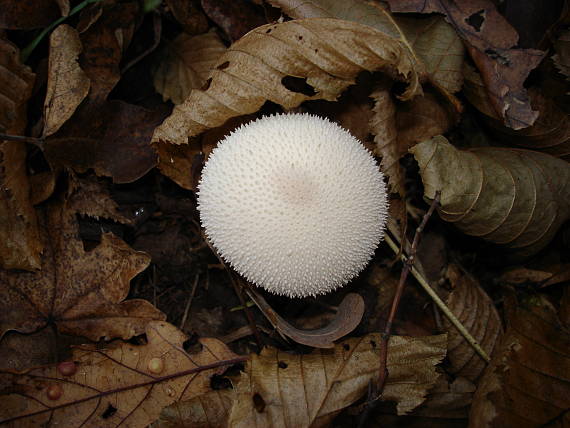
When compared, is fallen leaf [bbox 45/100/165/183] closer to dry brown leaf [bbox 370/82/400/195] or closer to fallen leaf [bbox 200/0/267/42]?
fallen leaf [bbox 200/0/267/42]

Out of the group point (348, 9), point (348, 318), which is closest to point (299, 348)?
point (348, 318)

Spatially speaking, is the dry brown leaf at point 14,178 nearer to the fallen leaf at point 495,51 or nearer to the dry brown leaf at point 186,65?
the dry brown leaf at point 186,65

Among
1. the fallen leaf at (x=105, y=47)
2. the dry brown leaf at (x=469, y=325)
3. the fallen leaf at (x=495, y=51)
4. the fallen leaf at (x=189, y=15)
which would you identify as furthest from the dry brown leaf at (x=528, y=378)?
the fallen leaf at (x=105, y=47)

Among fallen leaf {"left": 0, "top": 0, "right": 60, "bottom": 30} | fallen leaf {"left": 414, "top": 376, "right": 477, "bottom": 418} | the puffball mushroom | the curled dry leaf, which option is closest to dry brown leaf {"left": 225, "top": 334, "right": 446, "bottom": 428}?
fallen leaf {"left": 414, "top": 376, "right": 477, "bottom": 418}

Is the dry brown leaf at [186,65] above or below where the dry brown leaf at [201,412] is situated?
above

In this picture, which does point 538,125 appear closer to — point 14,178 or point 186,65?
point 186,65
